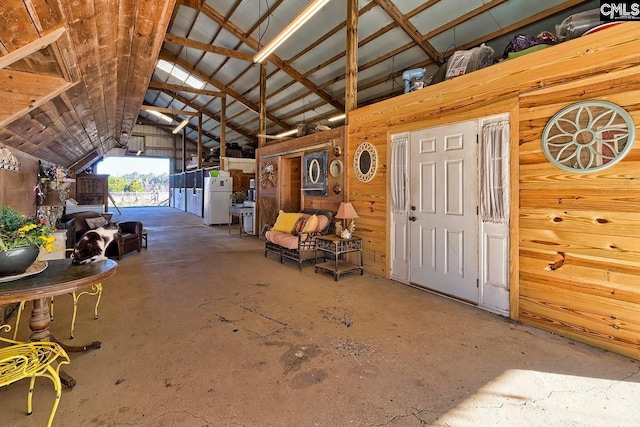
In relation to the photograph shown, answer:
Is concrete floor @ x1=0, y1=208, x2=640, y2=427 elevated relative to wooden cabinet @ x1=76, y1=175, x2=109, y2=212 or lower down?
lower down

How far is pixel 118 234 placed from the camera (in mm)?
5539

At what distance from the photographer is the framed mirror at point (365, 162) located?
4.66 metres

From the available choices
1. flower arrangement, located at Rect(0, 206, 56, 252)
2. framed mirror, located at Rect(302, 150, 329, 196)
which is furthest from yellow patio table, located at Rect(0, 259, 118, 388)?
framed mirror, located at Rect(302, 150, 329, 196)

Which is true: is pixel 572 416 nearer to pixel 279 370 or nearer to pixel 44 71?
pixel 279 370

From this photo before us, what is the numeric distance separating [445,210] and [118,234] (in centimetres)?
566

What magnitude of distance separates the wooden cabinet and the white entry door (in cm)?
1033

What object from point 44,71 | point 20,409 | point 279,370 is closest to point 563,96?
point 279,370

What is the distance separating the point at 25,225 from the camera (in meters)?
1.92

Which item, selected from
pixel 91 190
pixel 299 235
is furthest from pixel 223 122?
pixel 299 235

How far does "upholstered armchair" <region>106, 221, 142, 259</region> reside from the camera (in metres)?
5.55

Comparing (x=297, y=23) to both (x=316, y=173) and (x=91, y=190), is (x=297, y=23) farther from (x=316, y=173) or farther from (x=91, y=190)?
(x=91, y=190)

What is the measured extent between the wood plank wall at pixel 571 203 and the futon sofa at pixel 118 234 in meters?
6.12

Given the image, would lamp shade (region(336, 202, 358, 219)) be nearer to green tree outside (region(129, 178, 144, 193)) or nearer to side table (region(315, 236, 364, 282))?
side table (region(315, 236, 364, 282))

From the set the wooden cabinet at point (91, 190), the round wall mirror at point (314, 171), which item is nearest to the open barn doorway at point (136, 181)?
the wooden cabinet at point (91, 190)
